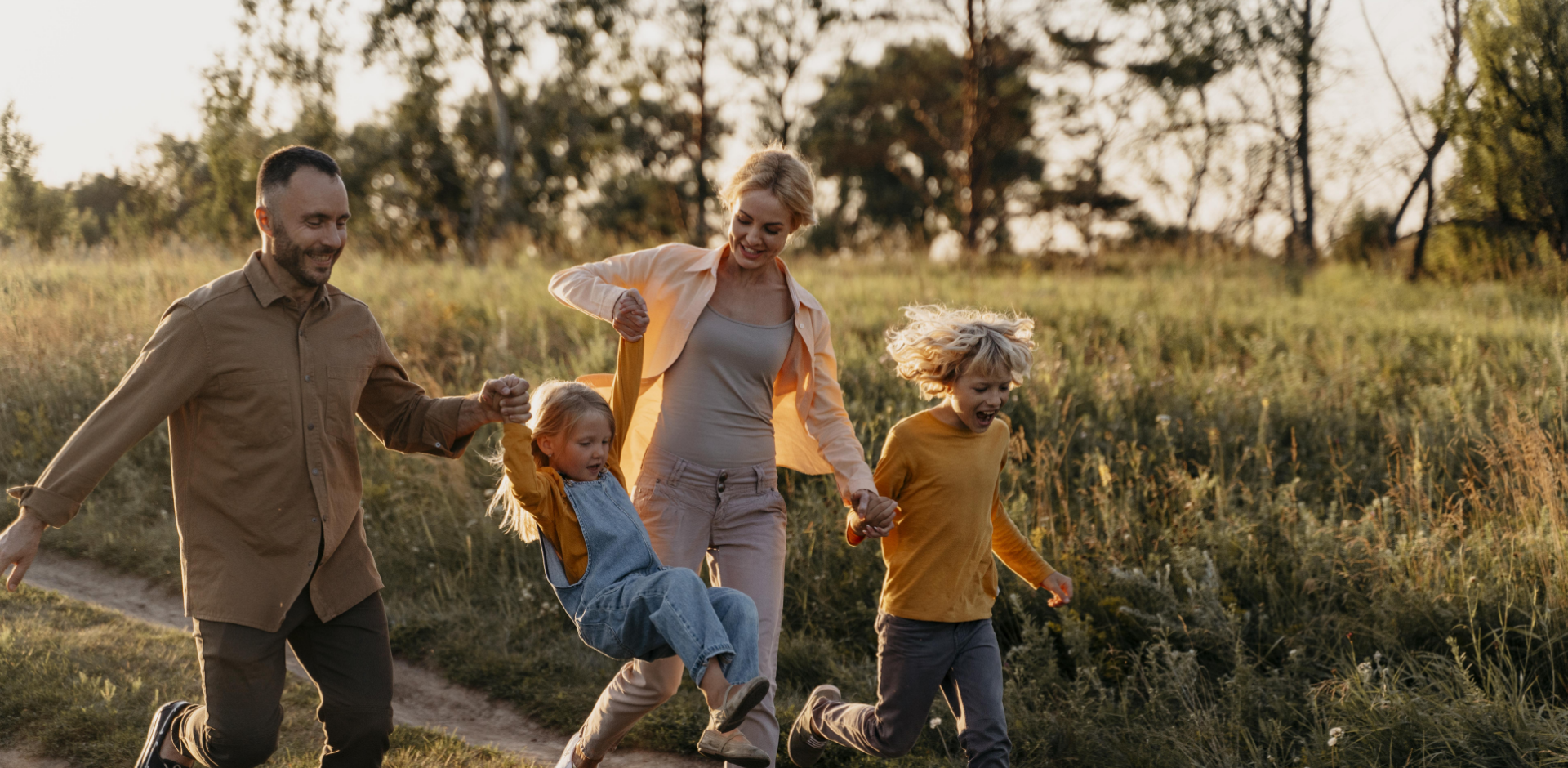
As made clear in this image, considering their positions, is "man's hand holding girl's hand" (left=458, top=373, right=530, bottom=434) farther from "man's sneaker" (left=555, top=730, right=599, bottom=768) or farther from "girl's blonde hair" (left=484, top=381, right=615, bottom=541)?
"man's sneaker" (left=555, top=730, right=599, bottom=768)

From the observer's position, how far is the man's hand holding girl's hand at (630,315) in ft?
11.9

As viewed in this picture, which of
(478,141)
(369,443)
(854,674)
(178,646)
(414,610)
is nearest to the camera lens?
(854,674)

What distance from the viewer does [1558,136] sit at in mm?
11602

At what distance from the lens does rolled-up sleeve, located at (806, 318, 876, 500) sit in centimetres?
401

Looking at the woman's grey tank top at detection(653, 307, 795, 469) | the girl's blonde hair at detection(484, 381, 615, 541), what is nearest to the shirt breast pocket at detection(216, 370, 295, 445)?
the girl's blonde hair at detection(484, 381, 615, 541)

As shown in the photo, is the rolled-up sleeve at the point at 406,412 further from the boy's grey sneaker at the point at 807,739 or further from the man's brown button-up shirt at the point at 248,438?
the boy's grey sneaker at the point at 807,739

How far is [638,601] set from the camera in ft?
11.0

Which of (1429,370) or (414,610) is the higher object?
(1429,370)

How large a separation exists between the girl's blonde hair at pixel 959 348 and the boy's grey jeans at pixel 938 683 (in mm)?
885

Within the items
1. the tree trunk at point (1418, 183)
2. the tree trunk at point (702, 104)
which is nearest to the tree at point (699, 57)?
the tree trunk at point (702, 104)

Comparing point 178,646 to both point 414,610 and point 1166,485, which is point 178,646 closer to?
point 414,610

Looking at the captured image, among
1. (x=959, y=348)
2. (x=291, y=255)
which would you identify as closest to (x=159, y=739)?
(x=291, y=255)

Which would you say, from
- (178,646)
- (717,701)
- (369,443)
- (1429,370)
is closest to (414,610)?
(178,646)

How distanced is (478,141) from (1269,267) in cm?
1920
